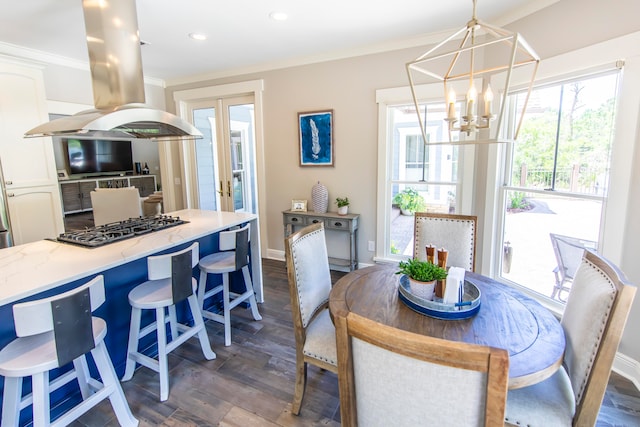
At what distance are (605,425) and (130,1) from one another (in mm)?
3972

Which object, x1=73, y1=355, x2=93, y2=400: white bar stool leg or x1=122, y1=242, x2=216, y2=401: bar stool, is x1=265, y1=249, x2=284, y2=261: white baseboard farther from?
x1=73, y1=355, x2=93, y2=400: white bar stool leg

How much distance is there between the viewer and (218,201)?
498cm

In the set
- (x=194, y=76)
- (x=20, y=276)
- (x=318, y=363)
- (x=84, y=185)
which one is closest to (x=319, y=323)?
(x=318, y=363)

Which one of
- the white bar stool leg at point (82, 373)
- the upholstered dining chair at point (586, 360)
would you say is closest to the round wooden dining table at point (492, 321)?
the upholstered dining chair at point (586, 360)

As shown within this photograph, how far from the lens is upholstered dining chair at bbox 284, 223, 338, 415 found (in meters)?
1.71

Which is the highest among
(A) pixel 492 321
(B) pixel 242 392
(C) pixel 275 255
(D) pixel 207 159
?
(D) pixel 207 159

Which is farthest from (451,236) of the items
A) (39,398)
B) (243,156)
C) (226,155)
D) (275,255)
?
(226,155)

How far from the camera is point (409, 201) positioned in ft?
12.2

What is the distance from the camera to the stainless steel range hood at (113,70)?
7.01 ft

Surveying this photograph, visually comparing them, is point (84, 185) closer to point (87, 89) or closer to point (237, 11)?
point (87, 89)

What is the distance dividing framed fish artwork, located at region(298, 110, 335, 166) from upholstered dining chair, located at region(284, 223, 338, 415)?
6.88 ft

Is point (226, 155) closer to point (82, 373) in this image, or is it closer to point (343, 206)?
point (343, 206)

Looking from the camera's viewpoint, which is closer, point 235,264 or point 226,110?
point 235,264

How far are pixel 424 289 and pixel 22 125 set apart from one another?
164 inches
